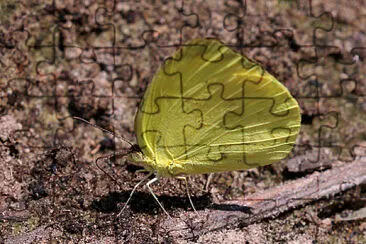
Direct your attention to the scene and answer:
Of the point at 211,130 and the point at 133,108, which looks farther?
the point at 133,108

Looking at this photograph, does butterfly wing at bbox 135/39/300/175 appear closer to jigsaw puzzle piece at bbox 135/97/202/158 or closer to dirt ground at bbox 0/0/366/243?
jigsaw puzzle piece at bbox 135/97/202/158

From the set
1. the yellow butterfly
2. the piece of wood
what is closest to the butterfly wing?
the yellow butterfly

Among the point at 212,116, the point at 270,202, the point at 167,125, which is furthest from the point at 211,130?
the point at 270,202

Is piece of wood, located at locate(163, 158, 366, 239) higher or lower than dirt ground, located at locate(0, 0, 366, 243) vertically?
lower

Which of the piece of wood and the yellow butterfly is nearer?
the yellow butterfly

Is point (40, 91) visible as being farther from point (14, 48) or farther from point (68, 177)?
point (68, 177)

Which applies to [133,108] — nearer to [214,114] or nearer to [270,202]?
[214,114]

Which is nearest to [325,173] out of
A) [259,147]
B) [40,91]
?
[259,147]
